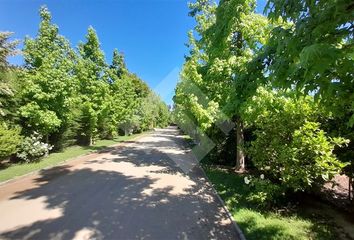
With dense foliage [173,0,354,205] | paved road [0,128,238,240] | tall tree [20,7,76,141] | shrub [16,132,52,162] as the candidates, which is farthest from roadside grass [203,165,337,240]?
tall tree [20,7,76,141]

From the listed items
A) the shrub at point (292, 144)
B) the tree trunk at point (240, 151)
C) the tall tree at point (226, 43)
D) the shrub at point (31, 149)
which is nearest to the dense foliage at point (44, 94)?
the shrub at point (31, 149)

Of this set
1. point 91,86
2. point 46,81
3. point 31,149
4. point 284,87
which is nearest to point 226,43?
point 284,87

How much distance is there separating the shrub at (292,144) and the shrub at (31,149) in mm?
11166

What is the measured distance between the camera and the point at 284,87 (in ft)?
12.9

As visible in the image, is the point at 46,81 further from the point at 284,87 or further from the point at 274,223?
the point at 284,87

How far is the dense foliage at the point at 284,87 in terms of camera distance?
321 cm

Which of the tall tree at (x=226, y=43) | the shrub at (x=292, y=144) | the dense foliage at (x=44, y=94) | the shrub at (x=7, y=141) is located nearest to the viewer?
the shrub at (x=292, y=144)

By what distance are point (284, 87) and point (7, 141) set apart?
12.4 meters

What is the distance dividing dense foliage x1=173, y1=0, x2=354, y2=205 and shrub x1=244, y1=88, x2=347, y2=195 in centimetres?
2

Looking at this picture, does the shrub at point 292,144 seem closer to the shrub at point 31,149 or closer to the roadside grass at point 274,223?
the roadside grass at point 274,223

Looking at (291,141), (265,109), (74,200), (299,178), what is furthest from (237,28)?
(74,200)

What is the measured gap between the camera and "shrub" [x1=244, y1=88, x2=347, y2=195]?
269 inches

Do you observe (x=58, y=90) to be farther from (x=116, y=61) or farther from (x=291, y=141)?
(x=116, y=61)

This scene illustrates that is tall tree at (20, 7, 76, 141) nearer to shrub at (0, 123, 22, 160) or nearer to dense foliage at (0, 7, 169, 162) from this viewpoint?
dense foliage at (0, 7, 169, 162)
